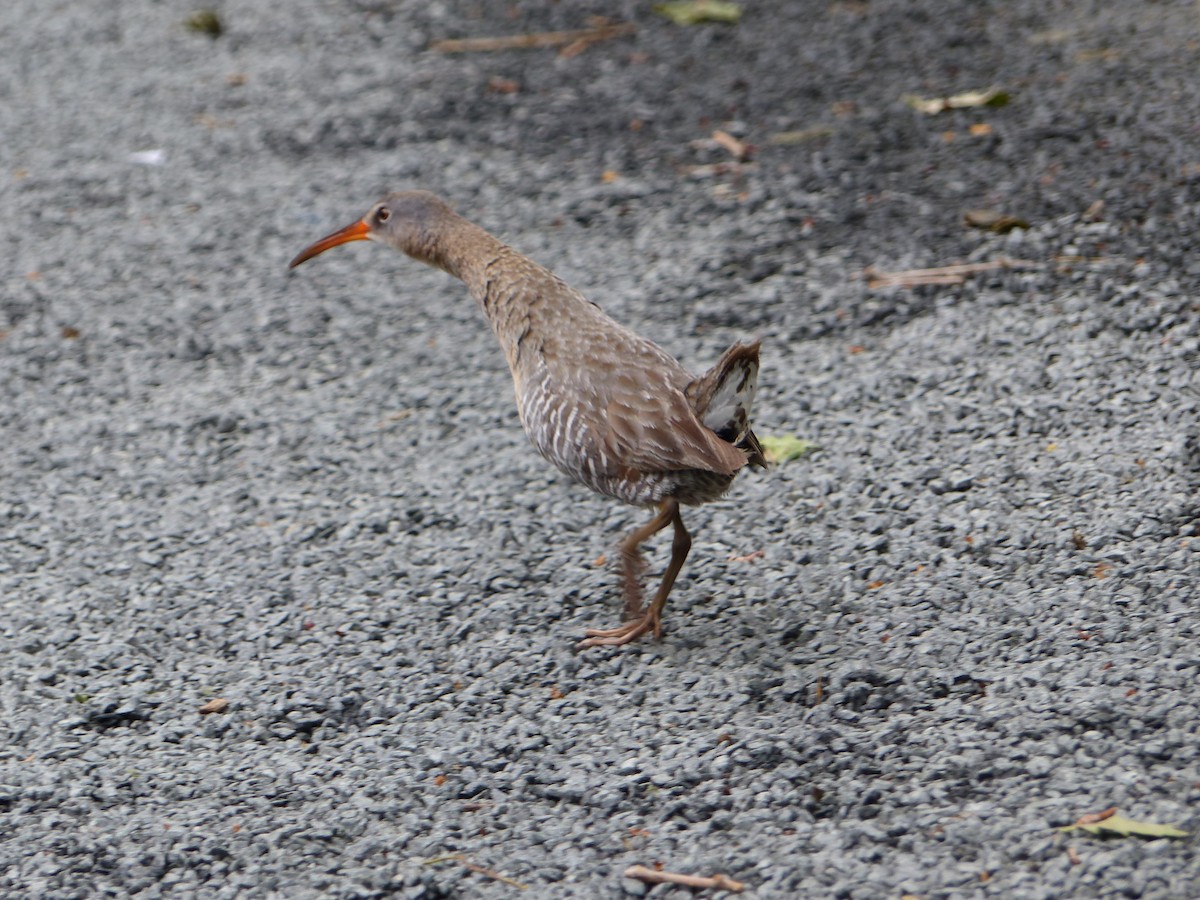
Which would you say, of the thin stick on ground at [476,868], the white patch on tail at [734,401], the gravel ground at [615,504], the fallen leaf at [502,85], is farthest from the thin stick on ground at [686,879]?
the fallen leaf at [502,85]

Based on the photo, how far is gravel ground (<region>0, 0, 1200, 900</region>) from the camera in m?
3.08

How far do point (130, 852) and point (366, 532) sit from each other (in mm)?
1526

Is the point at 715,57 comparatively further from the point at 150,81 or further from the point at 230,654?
the point at 230,654

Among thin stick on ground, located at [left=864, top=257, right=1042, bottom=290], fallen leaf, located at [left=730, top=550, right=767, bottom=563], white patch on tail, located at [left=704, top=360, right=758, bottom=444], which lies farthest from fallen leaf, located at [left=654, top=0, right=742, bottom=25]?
white patch on tail, located at [left=704, top=360, right=758, bottom=444]

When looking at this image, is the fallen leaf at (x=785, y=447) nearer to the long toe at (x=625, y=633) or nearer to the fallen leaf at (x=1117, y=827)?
the long toe at (x=625, y=633)

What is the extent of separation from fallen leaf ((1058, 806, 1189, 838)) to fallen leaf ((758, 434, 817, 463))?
1961 millimetres

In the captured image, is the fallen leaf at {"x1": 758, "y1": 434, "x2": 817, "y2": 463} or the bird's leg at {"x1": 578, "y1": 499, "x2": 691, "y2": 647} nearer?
the bird's leg at {"x1": 578, "y1": 499, "x2": 691, "y2": 647}

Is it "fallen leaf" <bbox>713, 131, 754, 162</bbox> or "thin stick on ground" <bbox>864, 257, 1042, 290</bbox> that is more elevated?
"fallen leaf" <bbox>713, 131, 754, 162</bbox>

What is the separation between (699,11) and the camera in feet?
26.8

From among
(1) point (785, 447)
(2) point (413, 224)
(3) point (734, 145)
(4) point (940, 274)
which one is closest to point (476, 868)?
(1) point (785, 447)

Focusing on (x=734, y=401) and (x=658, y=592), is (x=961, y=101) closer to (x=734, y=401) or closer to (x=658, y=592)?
(x=734, y=401)

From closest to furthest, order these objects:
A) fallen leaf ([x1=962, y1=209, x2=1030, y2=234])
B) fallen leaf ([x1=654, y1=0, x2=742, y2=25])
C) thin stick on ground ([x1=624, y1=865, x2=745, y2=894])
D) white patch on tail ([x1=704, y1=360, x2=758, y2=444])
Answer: thin stick on ground ([x1=624, y1=865, x2=745, y2=894])
white patch on tail ([x1=704, y1=360, x2=758, y2=444])
fallen leaf ([x1=962, y1=209, x2=1030, y2=234])
fallen leaf ([x1=654, y1=0, x2=742, y2=25])

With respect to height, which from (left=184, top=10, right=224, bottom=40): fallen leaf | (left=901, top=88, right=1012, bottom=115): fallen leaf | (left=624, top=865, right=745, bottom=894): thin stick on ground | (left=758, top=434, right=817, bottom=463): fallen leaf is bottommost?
(left=624, top=865, right=745, bottom=894): thin stick on ground

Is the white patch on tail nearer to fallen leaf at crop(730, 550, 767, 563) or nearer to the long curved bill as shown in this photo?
fallen leaf at crop(730, 550, 767, 563)
